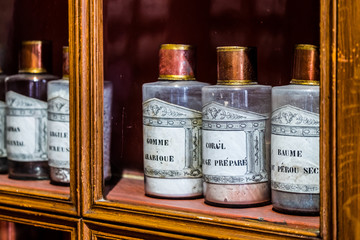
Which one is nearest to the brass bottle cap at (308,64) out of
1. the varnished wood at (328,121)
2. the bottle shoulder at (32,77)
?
the varnished wood at (328,121)

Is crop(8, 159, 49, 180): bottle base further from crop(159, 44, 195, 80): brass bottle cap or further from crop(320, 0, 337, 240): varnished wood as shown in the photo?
crop(320, 0, 337, 240): varnished wood

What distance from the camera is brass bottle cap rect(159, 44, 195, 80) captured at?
2.27 ft

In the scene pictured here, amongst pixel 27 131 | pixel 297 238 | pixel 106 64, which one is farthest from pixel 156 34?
pixel 297 238

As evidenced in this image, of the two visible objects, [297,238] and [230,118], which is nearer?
[297,238]

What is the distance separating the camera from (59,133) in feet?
2.53

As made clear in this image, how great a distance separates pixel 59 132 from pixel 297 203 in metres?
0.34

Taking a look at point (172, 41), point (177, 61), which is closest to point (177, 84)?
point (177, 61)

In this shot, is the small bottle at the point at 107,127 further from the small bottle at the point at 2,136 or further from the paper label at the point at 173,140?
the small bottle at the point at 2,136

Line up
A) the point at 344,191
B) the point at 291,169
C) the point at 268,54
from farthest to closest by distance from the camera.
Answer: the point at 268,54
the point at 291,169
the point at 344,191

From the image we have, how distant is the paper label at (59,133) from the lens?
0.77m

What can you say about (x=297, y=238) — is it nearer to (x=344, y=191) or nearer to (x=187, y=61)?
(x=344, y=191)

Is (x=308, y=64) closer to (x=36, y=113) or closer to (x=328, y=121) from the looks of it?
(x=328, y=121)

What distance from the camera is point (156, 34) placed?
808mm

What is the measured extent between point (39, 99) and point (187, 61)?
241mm
